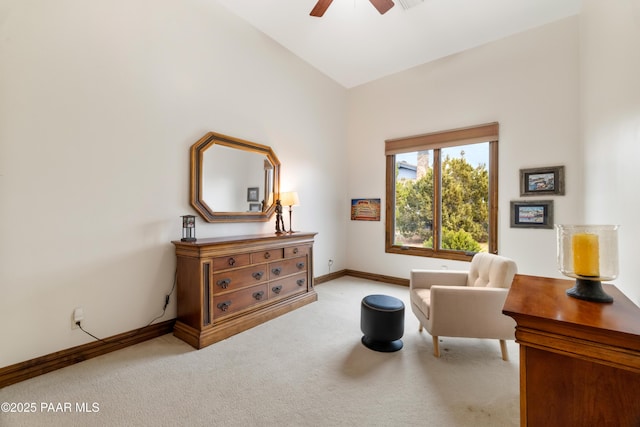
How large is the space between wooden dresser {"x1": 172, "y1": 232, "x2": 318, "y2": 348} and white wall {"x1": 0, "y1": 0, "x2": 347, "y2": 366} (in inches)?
13.3

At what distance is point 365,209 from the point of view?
16.4 ft

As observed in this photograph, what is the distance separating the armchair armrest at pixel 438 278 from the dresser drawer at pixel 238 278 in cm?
165

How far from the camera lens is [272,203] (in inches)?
149

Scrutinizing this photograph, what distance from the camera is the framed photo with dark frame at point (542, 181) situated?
11.0ft

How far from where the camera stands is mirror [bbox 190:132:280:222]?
3012 mm

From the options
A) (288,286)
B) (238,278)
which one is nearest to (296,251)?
(288,286)

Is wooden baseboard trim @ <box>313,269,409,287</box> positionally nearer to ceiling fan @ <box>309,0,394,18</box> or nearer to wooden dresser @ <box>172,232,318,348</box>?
wooden dresser @ <box>172,232,318,348</box>

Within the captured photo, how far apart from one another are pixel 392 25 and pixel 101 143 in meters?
3.48

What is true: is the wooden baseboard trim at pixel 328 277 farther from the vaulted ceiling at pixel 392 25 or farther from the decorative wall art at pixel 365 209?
the vaulted ceiling at pixel 392 25

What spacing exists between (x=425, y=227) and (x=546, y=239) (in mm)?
1510

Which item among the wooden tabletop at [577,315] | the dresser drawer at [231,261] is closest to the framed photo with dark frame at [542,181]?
the wooden tabletop at [577,315]

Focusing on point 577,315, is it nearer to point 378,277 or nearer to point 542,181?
point 542,181

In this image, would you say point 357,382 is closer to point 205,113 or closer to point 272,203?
point 272,203

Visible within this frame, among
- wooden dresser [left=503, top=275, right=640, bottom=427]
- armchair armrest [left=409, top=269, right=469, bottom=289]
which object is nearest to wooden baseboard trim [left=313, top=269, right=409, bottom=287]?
armchair armrest [left=409, top=269, right=469, bottom=289]
